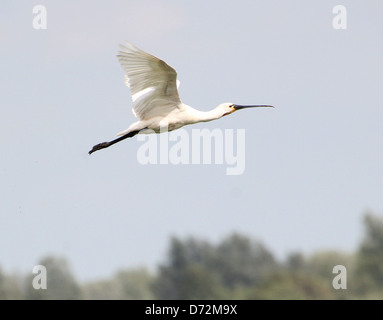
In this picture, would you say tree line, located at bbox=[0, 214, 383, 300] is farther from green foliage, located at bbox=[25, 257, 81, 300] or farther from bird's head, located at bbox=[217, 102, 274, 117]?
bird's head, located at bbox=[217, 102, 274, 117]

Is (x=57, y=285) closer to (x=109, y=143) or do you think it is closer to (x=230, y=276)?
(x=230, y=276)

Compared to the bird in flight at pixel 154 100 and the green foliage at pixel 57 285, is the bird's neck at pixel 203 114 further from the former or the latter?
the green foliage at pixel 57 285

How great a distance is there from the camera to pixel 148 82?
1427cm

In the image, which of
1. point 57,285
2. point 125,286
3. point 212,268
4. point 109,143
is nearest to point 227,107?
point 109,143

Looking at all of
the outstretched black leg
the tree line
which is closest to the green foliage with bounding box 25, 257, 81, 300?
the tree line

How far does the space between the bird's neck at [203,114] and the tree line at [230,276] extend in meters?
18.4

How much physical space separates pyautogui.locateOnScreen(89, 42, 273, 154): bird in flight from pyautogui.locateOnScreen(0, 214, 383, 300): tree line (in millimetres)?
18844

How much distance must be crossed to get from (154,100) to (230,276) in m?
25.6

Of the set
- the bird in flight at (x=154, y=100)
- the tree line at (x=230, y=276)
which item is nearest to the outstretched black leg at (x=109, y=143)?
the bird in flight at (x=154, y=100)

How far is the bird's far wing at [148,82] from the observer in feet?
45.3

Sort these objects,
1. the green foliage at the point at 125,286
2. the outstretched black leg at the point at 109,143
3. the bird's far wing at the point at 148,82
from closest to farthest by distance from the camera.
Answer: the bird's far wing at the point at 148,82 → the outstretched black leg at the point at 109,143 → the green foliage at the point at 125,286

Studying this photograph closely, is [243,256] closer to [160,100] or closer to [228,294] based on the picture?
[228,294]
